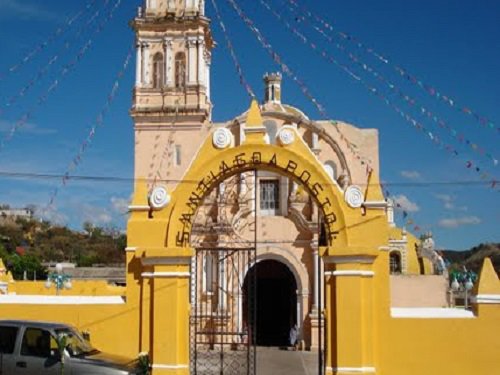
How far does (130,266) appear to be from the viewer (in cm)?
1312

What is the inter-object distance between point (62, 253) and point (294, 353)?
52.6m

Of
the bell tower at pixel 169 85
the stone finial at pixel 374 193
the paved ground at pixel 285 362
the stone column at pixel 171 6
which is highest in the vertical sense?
the stone column at pixel 171 6

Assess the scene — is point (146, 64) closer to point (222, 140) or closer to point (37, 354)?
point (222, 140)

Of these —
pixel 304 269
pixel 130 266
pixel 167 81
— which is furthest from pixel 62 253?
pixel 130 266

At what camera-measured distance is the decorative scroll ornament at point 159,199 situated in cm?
1309

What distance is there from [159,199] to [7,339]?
148 inches

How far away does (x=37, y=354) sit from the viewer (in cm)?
1052

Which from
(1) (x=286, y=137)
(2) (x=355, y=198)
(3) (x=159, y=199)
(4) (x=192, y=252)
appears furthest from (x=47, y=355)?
(2) (x=355, y=198)

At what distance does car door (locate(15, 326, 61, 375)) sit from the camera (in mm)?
10320

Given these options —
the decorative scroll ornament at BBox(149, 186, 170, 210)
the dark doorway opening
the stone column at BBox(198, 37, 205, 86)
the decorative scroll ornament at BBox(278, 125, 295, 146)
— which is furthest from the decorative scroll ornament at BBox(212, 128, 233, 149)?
the stone column at BBox(198, 37, 205, 86)

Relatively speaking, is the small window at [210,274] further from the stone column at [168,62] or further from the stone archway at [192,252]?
the stone archway at [192,252]

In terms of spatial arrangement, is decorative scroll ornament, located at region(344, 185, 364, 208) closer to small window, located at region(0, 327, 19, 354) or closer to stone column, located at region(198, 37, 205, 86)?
small window, located at region(0, 327, 19, 354)

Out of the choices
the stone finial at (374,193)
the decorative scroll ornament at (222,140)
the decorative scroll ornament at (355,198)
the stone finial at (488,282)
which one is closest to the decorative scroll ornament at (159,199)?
the decorative scroll ornament at (222,140)

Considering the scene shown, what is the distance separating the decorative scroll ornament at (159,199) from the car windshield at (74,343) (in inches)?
116
